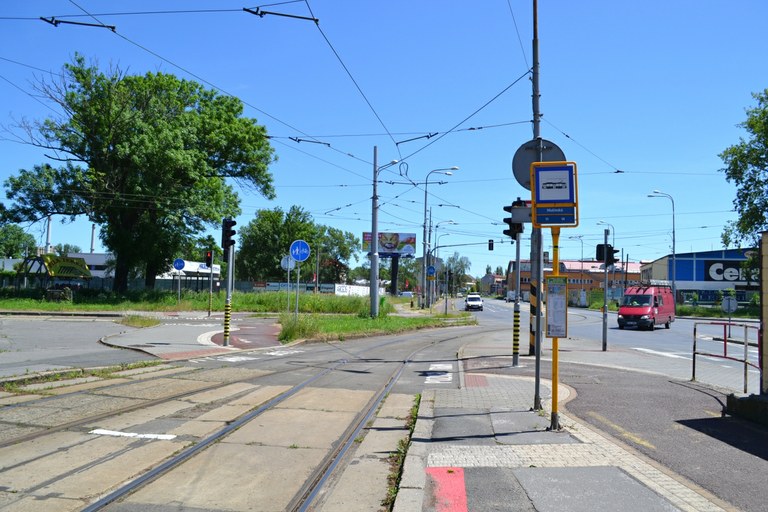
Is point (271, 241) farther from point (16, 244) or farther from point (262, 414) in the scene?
point (262, 414)

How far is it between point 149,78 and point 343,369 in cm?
3432

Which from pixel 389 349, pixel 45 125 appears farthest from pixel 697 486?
pixel 45 125

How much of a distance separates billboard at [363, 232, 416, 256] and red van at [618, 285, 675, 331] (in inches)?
1733

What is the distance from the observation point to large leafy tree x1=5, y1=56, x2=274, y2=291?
119 ft

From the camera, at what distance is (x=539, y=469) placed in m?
5.57

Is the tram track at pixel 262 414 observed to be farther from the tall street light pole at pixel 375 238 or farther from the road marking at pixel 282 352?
Answer: the tall street light pole at pixel 375 238

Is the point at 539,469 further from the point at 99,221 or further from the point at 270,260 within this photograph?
the point at 270,260

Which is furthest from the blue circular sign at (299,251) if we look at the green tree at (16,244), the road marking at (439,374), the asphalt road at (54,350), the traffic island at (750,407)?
the green tree at (16,244)

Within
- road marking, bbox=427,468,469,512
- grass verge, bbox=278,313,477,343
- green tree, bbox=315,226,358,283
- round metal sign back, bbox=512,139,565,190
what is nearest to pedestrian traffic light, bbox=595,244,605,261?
grass verge, bbox=278,313,477,343

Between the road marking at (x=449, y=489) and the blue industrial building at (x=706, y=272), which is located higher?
the blue industrial building at (x=706, y=272)

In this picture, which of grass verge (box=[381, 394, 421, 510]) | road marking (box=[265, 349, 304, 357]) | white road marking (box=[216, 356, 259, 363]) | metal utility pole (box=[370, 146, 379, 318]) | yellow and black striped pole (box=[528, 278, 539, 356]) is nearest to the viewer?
grass verge (box=[381, 394, 421, 510])

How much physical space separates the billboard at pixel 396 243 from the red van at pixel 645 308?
44.0 metres

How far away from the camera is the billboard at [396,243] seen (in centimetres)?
7919

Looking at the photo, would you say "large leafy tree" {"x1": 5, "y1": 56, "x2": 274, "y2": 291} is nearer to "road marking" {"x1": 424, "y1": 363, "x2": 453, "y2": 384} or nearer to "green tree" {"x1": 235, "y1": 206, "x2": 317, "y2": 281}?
"road marking" {"x1": 424, "y1": 363, "x2": 453, "y2": 384}
